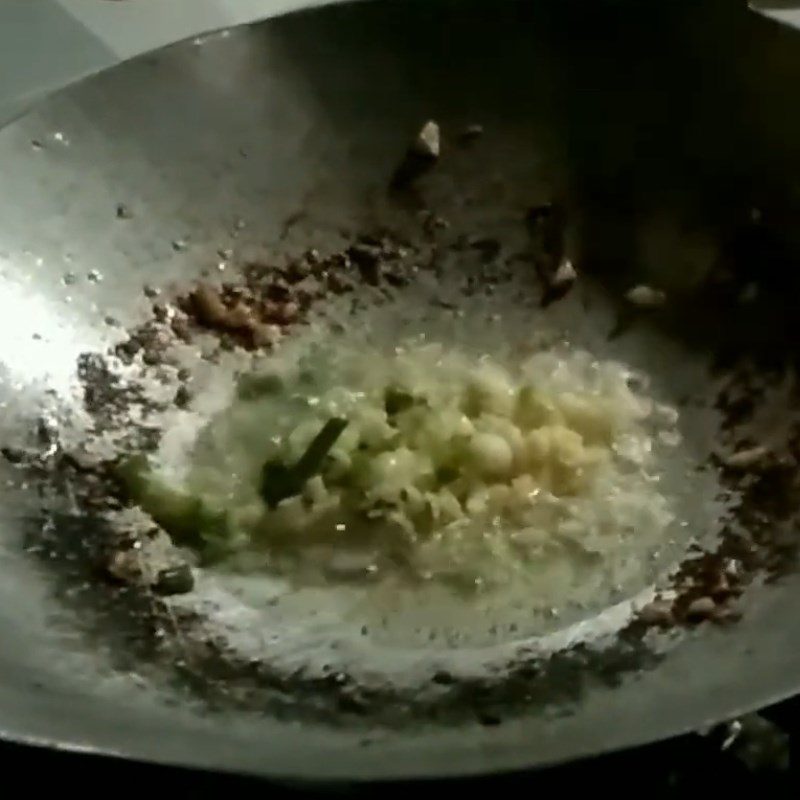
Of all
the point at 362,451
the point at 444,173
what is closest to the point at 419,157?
the point at 444,173

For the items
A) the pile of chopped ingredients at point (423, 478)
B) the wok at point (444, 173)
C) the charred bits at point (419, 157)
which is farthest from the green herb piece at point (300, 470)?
the charred bits at point (419, 157)

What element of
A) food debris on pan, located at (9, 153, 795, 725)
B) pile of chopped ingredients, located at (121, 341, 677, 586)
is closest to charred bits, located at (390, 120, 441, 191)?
food debris on pan, located at (9, 153, 795, 725)

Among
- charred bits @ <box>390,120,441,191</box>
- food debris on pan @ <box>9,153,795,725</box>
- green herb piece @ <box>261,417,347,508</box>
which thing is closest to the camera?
food debris on pan @ <box>9,153,795,725</box>

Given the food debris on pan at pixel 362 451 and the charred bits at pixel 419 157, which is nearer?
the food debris on pan at pixel 362 451

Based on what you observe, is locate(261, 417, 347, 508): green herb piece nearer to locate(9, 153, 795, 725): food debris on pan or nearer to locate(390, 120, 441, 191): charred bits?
locate(9, 153, 795, 725): food debris on pan

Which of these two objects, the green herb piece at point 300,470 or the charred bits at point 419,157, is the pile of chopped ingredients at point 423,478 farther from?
the charred bits at point 419,157
